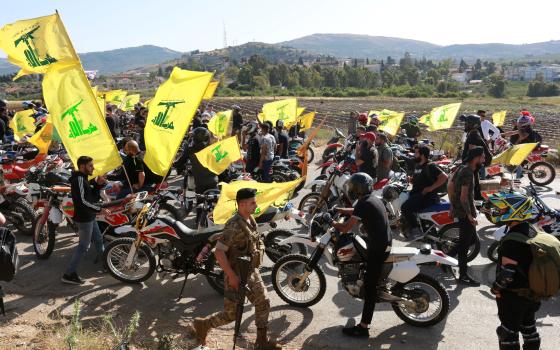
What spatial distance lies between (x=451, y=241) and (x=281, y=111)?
23.3ft

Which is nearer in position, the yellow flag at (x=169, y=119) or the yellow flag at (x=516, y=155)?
the yellow flag at (x=169, y=119)

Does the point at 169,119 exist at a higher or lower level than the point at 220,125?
higher

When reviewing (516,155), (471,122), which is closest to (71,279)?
(471,122)

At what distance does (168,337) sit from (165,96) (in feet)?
9.77

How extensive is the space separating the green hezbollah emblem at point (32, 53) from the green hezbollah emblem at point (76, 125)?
718 mm

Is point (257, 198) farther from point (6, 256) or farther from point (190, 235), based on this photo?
point (6, 256)

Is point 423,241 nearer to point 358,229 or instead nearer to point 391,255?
point 358,229

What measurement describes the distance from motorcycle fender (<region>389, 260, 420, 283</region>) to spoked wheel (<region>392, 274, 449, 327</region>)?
0.10 meters

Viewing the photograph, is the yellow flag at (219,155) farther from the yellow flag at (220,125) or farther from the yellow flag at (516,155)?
the yellow flag at (516,155)

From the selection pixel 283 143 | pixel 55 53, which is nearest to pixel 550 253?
pixel 55 53

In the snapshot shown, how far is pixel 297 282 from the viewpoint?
18.1 feet

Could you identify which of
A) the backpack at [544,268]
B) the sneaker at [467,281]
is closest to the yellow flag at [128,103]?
the sneaker at [467,281]

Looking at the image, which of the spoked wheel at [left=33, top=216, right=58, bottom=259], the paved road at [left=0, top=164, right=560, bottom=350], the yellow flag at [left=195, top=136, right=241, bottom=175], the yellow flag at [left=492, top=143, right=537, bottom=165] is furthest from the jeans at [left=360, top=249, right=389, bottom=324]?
the yellow flag at [left=492, top=143, right=537, bottom=165]

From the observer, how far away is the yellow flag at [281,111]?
12820mm
